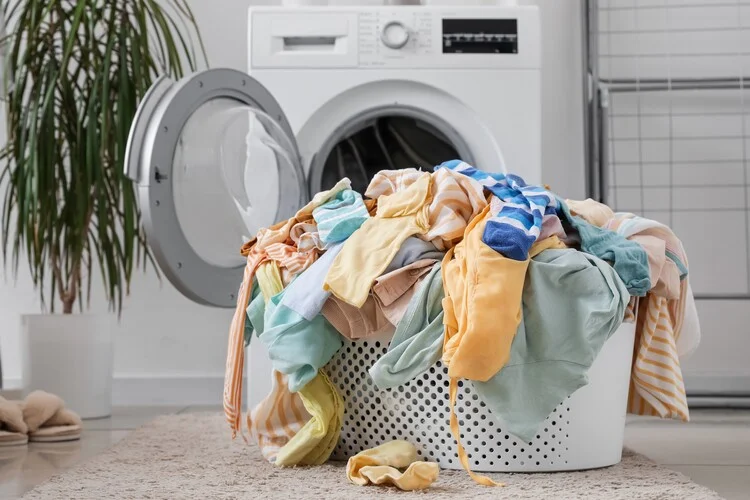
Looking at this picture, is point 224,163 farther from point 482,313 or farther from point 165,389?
point 165,389

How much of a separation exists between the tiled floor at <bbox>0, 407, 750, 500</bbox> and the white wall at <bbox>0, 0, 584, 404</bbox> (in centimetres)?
35

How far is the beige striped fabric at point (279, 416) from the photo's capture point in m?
1.51

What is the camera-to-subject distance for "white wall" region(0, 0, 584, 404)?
2652 millimetres

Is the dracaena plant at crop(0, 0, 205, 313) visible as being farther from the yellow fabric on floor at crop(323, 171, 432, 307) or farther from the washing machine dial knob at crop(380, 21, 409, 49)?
the yellow fabric on floor at crop(323, 171, 432, 307)

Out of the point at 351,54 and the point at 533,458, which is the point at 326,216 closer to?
the point at 533,458

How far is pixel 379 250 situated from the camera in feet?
4.53

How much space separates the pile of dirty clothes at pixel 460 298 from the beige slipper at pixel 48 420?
51 centimetres

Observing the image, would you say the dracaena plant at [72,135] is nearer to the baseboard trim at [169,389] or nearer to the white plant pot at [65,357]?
the white plant pot at [65,357]

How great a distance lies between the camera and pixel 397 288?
4.44ft

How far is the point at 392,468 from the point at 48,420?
93 centimetres

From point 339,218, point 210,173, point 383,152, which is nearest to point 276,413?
point 339,218

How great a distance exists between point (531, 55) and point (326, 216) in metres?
0.85

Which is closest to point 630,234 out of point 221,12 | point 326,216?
point 326,216

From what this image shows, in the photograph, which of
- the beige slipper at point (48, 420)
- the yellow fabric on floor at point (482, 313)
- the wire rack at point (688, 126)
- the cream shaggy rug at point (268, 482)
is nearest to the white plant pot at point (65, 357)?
the beige slipper at point (48, 420)
